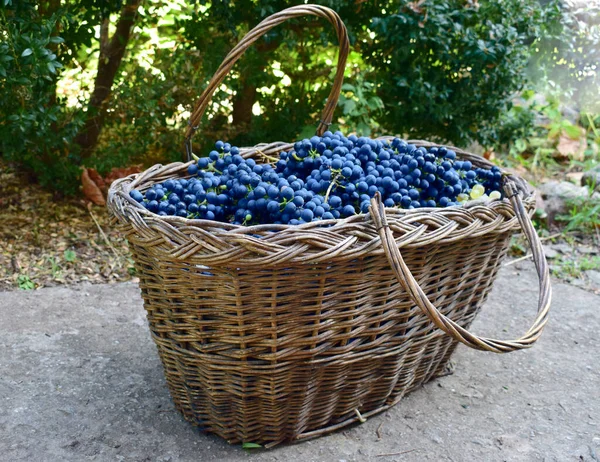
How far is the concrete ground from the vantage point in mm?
1717

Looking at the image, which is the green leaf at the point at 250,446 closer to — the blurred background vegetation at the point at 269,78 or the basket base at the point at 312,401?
the basket base at the point at 312,401

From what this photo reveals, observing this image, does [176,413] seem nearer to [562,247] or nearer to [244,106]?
[244,106]

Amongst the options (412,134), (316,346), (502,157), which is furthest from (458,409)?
(502,157)

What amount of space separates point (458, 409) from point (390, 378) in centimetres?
28

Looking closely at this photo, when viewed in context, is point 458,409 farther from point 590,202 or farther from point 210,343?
point 590,202

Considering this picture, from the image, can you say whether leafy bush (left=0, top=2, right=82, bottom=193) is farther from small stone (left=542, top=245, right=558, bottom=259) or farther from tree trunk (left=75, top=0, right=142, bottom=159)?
small stone (left=542, top=245, right=558, bottom=259)

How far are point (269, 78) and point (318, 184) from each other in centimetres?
163

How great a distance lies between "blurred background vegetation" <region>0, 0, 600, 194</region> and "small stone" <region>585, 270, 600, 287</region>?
824mm

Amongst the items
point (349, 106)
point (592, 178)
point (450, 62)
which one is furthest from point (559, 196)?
point (349, 106)

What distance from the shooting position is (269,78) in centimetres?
317

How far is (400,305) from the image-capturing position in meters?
1.65

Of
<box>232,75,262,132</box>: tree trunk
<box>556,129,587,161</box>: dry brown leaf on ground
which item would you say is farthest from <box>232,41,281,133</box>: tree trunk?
<box>556,129,587,161</box>: dry brown leaf on ground

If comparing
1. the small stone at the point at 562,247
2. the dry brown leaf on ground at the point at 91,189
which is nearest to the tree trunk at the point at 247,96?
the dry brown leaf on ground at the point at 91,189

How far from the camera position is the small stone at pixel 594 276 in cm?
297
